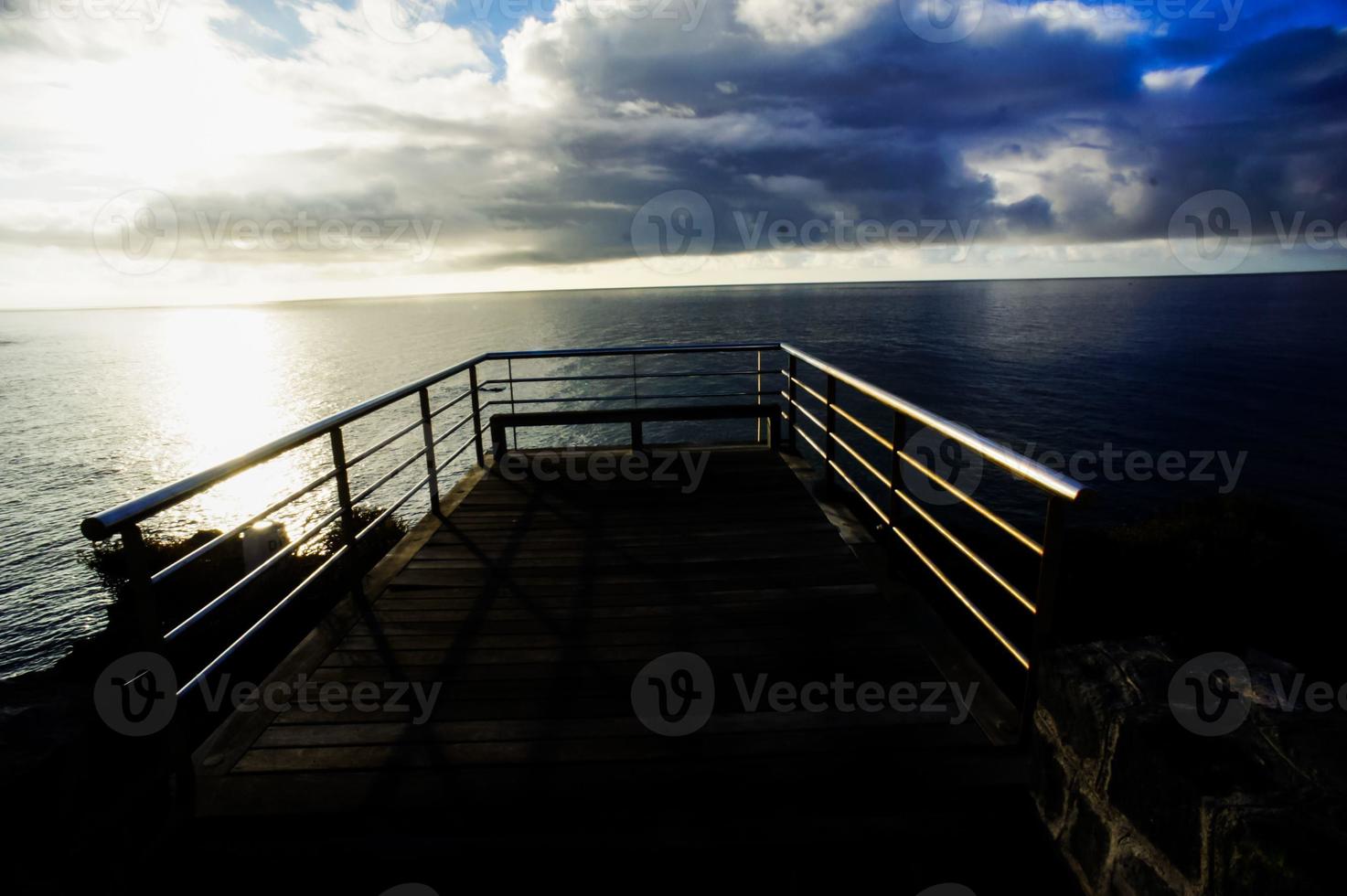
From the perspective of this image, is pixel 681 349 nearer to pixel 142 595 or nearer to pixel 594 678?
pixel 594 678

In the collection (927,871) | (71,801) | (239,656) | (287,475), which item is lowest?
(287,475)

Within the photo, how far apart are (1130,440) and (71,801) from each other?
37.0 meters

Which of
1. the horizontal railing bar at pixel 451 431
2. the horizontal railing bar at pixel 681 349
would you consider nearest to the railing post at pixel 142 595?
the horizontal railing bar at pixel 451 431

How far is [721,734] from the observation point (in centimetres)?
257

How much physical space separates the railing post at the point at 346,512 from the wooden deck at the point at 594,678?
0.56 feet

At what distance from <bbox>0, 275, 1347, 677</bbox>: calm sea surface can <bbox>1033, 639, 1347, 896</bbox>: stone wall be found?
4.73 metres

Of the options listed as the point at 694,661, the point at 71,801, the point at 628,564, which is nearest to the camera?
the point at 71,801

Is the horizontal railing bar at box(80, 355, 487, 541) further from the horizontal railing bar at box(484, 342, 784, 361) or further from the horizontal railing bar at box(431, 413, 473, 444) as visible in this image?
the horizontal railing bar at box(484, 342, 784, 361)

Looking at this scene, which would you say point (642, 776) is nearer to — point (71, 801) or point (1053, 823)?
point (1053, 823)

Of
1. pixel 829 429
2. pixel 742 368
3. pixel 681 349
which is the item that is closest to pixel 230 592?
pixel 829 429

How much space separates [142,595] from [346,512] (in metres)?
1.58

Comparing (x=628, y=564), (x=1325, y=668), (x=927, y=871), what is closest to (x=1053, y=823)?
(x=927, y=871)

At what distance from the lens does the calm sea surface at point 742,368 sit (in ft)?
78.7

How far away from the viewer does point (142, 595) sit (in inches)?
83.8
